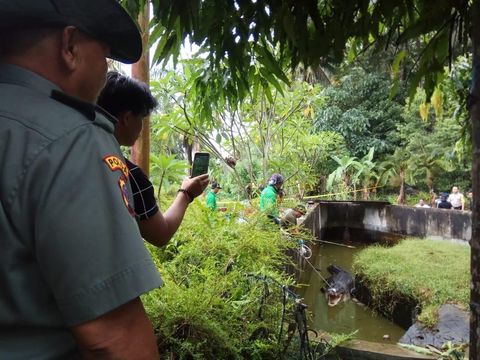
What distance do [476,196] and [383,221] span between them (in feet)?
44.8

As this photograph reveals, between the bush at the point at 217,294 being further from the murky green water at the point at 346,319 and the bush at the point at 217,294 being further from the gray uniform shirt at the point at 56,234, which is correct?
the murky green water at the point at 346,319

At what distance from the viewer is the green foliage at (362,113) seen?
17.5 meters

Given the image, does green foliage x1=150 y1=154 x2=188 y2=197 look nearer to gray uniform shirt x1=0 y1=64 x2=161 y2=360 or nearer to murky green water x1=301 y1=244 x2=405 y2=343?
gray uniform shirt x1=0 y1=64 x2=161 y2=360

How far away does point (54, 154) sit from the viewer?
24.4 inches

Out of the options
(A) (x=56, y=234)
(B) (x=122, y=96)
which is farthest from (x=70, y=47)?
(B) (x=122, y=96)

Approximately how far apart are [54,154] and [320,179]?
17.8 m

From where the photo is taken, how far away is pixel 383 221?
14180 mm

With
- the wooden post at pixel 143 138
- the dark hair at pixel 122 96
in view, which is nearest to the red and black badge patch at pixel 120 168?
the dark hair at pixel 122 96

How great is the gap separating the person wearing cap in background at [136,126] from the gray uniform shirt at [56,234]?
0.74 meters

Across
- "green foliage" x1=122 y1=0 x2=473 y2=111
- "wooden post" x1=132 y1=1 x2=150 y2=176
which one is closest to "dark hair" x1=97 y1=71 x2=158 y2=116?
"green foliage" x1=122 y1=0 x2=473 y2=111

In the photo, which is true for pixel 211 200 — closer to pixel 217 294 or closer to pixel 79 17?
pixel 217 294

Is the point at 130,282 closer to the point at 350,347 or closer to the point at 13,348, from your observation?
the point at 13,348

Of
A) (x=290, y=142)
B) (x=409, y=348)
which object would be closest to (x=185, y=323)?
(x=409, y=348)

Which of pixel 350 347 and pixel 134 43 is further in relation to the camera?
pixel 350 347
